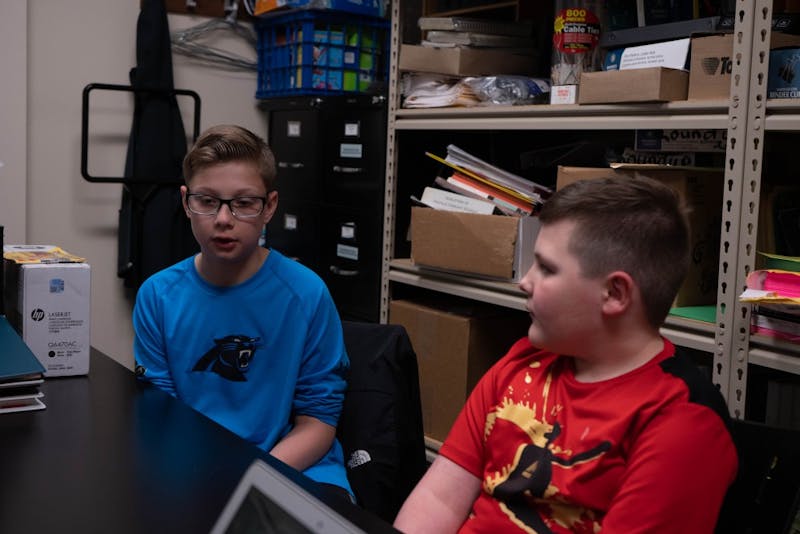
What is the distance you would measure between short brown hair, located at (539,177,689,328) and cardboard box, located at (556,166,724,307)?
0.87m

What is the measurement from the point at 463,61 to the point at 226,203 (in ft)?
3.71

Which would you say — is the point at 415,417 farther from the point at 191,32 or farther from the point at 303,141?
the point at 191,32

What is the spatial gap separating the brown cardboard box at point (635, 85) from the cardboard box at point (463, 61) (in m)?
0.46

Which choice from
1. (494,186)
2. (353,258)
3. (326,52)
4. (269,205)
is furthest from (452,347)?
(326,52)

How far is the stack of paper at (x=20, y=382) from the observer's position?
1298 mm

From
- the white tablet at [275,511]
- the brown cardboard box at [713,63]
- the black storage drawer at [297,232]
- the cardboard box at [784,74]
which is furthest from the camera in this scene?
the black storage drawer at [297,232]

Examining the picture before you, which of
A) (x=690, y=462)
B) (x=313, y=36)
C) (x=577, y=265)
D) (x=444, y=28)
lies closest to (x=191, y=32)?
(x=313, y=36)

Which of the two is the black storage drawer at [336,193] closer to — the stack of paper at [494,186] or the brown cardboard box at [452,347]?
the brown cardboard box at [452,347]

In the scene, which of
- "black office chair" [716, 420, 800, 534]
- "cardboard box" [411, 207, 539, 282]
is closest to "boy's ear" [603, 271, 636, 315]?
"black office chair" [716, 420, 800, 534]

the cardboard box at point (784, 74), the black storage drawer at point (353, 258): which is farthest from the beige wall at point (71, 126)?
the cardboard box at point (784, 74)

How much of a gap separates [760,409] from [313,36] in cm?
202

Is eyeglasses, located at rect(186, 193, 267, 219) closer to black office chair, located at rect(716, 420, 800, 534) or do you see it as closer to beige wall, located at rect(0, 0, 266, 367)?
black office chair, located at rect(716, 420, 800, 534)

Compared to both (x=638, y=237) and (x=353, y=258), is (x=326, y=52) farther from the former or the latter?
(x=638, y=237)

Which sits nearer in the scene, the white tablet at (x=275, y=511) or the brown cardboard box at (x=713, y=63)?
the white tablet at (x=275, y=511)
